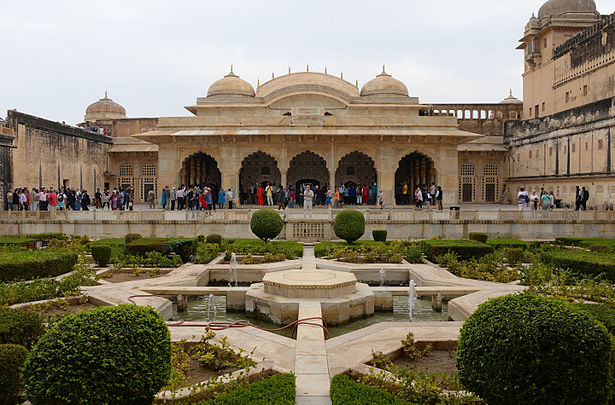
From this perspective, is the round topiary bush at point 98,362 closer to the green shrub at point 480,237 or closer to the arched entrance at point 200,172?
the green shrub at point 480,237

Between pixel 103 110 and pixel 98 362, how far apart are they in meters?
38.5

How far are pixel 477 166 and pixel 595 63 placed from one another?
8225 mm

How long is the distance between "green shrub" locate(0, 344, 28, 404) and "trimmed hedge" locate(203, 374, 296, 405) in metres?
1.55

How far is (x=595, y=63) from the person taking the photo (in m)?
24.4

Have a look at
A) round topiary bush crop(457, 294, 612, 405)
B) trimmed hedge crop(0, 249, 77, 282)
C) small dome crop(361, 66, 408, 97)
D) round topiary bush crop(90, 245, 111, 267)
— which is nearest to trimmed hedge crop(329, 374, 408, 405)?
round topiary bush crop(457, 294, 612, 405)

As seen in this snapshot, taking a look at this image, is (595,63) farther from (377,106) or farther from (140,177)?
(140,177)

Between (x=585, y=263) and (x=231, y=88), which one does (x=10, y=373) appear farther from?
(x=231, y=88)

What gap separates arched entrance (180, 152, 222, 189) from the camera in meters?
23.8

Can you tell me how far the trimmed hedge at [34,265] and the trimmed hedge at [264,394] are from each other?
6.05 metres

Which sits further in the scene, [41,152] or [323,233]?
[41,152]

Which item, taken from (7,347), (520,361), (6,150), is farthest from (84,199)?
(520,361)

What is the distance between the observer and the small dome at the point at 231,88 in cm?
2661

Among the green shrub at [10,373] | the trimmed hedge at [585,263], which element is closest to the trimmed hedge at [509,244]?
the trimmed hedge at [585,263]

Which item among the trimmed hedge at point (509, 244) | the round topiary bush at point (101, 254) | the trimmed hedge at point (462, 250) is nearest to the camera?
the round topiary bush at point (101, 254)
